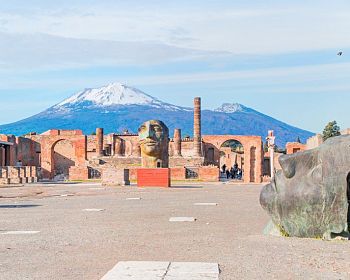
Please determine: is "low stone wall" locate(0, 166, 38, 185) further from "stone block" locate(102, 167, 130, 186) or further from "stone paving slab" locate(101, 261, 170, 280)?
"stone paving slab" locate(101, 261, 170, 280)

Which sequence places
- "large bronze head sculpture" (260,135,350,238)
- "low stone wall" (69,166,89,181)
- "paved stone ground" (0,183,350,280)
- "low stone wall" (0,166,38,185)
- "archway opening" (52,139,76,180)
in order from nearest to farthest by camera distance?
"paved stone ground" (0,183,350,280) < "large bronze head sculpture" (260,135,350,238) < "low stone wall" (0,166,38,185) < "low stone wall" (69,166,89,181) < "archway opening" (52,139,76,180)

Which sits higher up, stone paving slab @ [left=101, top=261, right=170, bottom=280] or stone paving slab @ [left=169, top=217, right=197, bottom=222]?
stone paving slab @ [left=169, top=217, right=197, bottom=222]

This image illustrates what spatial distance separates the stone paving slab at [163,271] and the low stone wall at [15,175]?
33906 mm

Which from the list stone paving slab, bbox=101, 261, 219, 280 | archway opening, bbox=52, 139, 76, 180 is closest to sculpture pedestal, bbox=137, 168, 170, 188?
stone paving slab, bbox=101, 261, 219, 280

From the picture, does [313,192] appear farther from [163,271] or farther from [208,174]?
[208,174]

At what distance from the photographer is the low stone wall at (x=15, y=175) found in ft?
134

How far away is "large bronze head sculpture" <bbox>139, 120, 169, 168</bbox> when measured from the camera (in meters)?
35.3

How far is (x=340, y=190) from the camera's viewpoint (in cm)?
946

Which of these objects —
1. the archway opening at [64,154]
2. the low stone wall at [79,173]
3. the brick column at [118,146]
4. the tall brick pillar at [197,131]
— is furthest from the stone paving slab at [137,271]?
the brick column at [118,146]

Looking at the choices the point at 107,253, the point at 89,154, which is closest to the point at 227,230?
the point at 107,253

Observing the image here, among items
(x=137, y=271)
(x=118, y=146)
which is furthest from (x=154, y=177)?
(x=118, y=146)

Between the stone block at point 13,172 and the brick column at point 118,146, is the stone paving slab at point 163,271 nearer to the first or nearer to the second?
the stone block at point 13,172

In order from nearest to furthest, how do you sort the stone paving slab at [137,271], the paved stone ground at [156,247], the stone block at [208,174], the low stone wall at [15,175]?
the stone paving slab at [137,271]
the paved stone ground at [156,247]
the low stone wall at [15,175]
the stone block at [208,174]

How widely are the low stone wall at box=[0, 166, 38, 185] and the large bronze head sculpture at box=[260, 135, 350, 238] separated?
31921 mm
